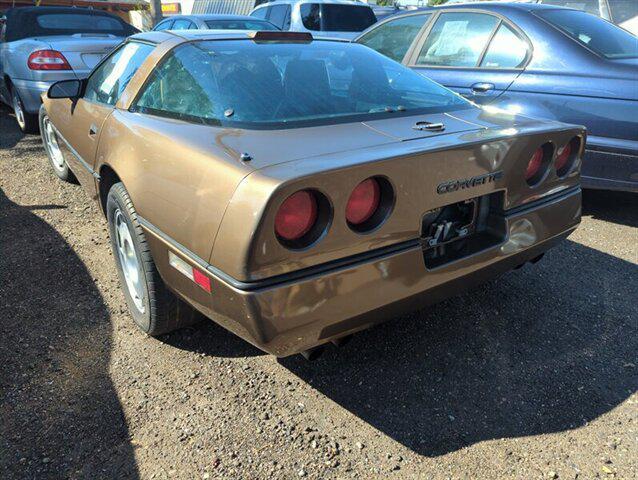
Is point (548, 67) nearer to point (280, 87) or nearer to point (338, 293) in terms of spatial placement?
point (280, 87)

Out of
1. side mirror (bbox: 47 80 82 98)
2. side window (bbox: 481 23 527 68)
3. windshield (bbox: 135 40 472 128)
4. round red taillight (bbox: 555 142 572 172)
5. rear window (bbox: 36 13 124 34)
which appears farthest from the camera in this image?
rear window (bbox: 36 13 124 34)

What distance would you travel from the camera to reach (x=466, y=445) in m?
2.06

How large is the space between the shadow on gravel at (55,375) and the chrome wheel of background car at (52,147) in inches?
56.9

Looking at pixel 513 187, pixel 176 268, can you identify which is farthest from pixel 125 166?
pixel 513 187

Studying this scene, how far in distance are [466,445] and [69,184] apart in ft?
13.8

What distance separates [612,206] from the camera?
179 inches

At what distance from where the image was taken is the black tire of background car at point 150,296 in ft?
7.86

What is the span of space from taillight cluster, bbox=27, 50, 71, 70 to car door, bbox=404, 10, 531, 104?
382cm

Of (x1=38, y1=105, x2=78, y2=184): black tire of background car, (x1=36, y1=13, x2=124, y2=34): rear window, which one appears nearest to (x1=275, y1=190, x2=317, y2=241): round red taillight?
(x1=38, y1=105, x2=78, y2=184): black tire of background car

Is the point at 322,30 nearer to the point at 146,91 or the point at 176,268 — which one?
the point at 146,91

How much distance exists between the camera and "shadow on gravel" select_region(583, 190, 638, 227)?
14.1 ft

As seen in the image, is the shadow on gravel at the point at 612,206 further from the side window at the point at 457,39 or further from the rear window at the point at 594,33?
the side window at the point at 457,39

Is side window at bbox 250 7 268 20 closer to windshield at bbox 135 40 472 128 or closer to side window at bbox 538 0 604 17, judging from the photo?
side window at bbox 538 0 604 17

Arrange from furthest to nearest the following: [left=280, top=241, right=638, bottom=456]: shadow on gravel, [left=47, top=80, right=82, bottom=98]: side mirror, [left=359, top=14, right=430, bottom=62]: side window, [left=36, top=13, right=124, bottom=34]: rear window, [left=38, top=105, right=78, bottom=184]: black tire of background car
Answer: [left=36, top=13, right=124, bottom=34]: rear window < [left=359, top=14, right=430, bottom=62]: side window < [left=38, top=105, right=78, bottom=184]: black tire of background car < [left=47, top=80, right=82, bottom=98]: side mirror < [left=280, top=241, right=638, bottom=456]: shadow on gravel
